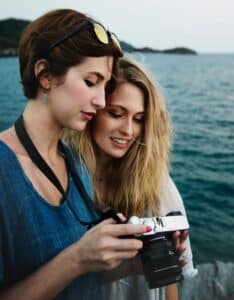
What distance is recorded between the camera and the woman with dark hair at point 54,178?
0.73 meters

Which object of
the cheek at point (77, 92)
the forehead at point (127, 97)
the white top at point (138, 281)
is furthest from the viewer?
the forehead at point (127, 97)

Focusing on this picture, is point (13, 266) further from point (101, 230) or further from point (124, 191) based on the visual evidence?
point (124, 191)

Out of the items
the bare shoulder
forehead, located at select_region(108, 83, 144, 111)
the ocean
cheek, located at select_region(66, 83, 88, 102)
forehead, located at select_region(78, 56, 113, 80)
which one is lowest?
the ocean

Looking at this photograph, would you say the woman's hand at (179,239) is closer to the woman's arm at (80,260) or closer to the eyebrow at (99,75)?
the woman's arm at (80,260)

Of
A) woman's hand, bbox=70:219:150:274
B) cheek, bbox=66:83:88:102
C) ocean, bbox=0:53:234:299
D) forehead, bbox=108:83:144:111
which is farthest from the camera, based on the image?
ocean, bbox=0:53:234:299

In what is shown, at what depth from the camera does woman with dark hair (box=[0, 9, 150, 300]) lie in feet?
2.41

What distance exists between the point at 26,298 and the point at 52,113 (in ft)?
1.06

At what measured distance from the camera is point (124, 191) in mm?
1334

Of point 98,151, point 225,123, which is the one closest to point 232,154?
point 225,123

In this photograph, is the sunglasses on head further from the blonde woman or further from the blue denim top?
the blonde woman

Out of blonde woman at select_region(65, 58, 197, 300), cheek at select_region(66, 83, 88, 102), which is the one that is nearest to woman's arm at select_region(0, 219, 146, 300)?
cheek at select_region(66, 83, 88, 102)

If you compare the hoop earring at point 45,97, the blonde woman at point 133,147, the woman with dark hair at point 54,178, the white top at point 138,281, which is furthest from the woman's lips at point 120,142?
the hoop earring at point 45,97

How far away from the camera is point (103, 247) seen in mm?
720

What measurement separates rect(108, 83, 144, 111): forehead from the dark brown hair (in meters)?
0.43
